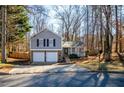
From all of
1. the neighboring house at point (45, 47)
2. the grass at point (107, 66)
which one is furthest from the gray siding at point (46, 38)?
the grass at point (107, 66)

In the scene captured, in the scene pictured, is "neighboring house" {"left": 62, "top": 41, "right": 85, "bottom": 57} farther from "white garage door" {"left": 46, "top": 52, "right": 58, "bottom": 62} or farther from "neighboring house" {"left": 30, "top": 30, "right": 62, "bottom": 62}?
"white garage door" {"left": 46, "top": 52, "right": 58, "bottom": 62}

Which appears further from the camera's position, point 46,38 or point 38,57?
point 46,38

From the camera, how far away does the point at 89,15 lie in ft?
129

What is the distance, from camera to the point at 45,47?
3338 cm

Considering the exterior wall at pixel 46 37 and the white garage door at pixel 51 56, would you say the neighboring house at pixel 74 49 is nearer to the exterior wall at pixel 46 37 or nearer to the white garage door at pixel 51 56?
the exterior wall at pixel 46 37

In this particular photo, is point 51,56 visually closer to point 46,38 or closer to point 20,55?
point 46,38

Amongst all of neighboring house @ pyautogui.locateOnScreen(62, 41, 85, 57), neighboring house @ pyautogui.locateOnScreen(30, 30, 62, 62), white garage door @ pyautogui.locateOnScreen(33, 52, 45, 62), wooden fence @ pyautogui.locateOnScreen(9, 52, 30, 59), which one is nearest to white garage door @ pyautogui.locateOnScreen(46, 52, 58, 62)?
neighboring house @ pyautogui.locateOnScreen(30, 30, 62, 62)

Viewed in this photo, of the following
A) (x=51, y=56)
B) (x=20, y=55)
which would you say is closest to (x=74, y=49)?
(x=51, y=56)

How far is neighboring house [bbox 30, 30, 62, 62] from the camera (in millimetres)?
33281

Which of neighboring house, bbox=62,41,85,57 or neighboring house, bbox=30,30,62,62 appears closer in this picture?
neighboring house, bbox=30,30,62,62

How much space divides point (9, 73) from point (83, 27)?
23815 millimetres

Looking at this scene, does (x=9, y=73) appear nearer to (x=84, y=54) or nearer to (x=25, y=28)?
(x=25, y=28)
